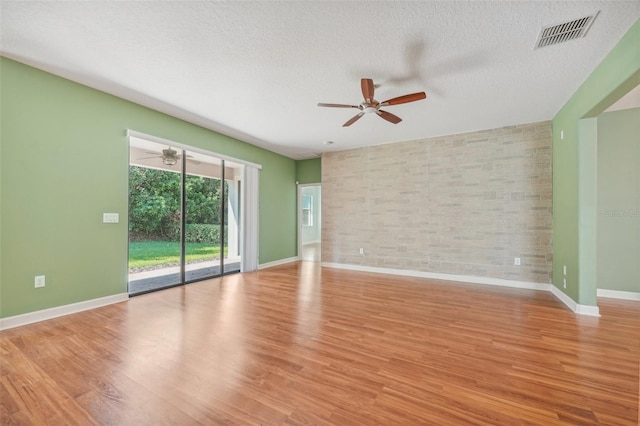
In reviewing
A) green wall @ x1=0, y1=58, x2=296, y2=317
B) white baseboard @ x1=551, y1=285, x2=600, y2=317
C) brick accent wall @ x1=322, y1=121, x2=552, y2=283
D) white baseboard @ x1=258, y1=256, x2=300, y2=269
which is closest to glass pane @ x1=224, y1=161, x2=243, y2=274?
white baseboard @ x1=258, y1=256, x2=300, y2=269

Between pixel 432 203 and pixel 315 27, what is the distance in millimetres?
4168

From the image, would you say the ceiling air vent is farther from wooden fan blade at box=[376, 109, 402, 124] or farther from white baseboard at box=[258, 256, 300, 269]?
white baseboard at box=[258, 256, 300, 269]

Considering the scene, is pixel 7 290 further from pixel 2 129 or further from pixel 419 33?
pixel 419 33

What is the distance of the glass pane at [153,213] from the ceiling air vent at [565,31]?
5.14 metres

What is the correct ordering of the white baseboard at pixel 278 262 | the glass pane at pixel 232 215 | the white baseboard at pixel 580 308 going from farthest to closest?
the white baseboard at pixel 278 262, the glass pane at pixel 232 215, the white baseboard at pixel 580 308

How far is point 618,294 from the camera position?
12.8 feet

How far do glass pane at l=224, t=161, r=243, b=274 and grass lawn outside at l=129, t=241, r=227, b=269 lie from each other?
25.3 inches

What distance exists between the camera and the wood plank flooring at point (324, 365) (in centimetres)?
159

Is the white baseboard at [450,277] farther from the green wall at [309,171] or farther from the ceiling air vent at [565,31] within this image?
the ceiling air vent at [565,31]

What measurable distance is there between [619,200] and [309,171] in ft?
19.7

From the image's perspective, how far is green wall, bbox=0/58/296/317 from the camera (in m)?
2.81

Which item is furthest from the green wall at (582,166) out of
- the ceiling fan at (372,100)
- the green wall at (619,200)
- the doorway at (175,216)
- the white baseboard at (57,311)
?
the white baseboard at (57,311)

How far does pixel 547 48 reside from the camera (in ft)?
8.23

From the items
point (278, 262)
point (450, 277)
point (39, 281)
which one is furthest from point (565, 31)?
point (278, 262)
